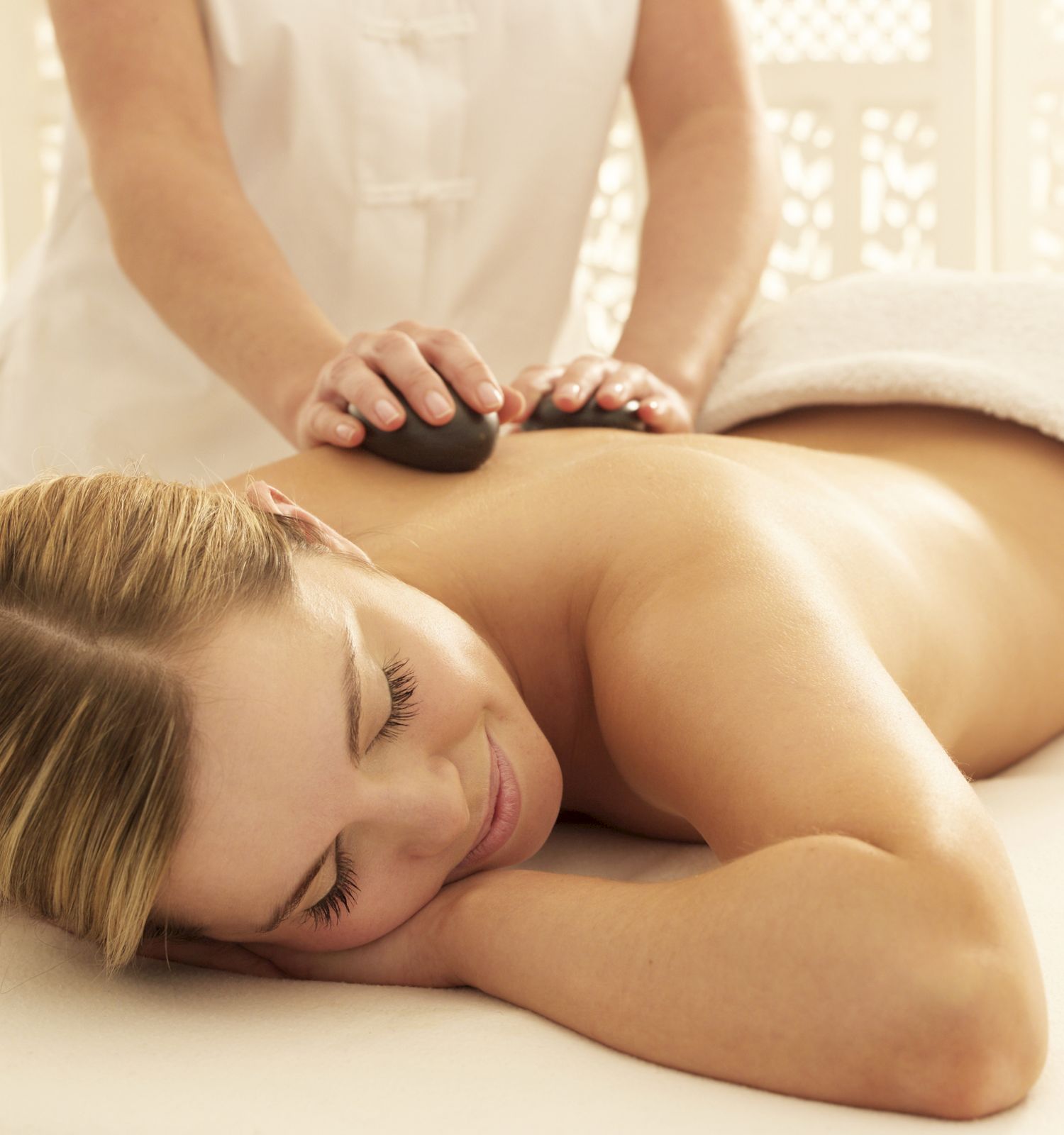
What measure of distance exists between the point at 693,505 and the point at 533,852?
27cm

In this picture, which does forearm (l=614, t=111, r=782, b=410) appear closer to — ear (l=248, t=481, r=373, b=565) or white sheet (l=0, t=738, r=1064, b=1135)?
ear (l=248, t=481, r=373, b=565)

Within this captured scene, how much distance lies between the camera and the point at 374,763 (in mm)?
821

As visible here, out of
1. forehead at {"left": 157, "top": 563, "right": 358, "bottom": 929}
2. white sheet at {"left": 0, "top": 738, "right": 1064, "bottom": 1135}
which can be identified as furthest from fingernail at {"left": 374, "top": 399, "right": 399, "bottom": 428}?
white sheet at {"left": 0, "top": 738, "right": 1064, "bottom": 1135}

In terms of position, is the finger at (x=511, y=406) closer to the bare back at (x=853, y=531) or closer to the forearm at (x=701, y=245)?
the bare back at (x=853, y=531)

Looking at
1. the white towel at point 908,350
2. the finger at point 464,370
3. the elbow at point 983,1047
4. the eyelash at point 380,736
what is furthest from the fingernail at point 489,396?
the elbow at point 983,1047

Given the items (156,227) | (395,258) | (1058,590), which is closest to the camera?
(1058,590)

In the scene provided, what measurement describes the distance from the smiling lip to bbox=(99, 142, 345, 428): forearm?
478 mm

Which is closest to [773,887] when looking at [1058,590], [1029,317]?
[1058,590]

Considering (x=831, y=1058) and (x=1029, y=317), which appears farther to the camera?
(x=1029, y=317)

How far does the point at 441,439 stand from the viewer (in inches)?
44.1

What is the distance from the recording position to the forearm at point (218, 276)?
127cm

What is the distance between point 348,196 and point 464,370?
0.64 meters

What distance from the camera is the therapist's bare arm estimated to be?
129cm

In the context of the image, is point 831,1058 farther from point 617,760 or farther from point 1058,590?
point 1058,590
